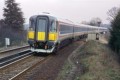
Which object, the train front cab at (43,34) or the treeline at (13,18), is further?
the treeline at (13,18)

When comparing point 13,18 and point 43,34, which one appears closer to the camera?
point 43,34

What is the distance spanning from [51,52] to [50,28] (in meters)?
1.98

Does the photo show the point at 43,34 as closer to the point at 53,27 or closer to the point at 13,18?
the point at 53,27

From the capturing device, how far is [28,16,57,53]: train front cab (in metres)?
20.0

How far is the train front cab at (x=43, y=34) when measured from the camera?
20047mm

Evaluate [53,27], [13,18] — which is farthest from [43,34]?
[13,18]

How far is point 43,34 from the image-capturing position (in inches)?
790

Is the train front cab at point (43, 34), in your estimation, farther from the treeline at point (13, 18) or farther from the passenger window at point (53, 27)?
the treeline at point (13, 18)

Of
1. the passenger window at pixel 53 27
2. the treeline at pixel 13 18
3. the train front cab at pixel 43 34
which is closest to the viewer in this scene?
the train front cab at pixel 43 34

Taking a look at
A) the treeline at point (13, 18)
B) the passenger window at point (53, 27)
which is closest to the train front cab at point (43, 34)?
the passenger window at point (53, 27)

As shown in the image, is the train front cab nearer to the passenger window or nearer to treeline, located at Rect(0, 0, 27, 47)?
the passenger window

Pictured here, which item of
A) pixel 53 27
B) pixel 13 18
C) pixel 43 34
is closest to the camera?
pixel 43 34

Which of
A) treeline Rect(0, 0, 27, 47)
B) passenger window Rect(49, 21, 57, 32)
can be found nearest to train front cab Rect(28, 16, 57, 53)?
passenger window Rect(49, 21, 57, 32)

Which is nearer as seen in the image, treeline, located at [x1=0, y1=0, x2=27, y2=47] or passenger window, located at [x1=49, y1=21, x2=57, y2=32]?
passenger window, located at [x1=49, y1=21, x2=57, y2=32]
